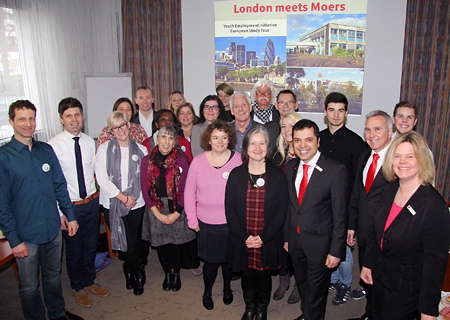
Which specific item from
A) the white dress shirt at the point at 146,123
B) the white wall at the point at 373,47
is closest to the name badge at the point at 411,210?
the white dress shirt at the point at 146,123

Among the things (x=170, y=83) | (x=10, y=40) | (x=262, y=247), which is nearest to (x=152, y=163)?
(x=262, y=247)

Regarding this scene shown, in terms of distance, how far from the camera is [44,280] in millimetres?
2803

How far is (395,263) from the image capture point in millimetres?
2043

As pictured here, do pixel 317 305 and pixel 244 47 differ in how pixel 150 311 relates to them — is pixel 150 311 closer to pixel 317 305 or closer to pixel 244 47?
pixel 317 305

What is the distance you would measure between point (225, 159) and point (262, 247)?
752 millimetres

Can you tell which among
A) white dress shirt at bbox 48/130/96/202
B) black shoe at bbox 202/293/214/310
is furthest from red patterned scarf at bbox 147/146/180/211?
black shoe at bbox 202/293/214/310

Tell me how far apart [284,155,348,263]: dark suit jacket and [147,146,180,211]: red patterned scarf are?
3.62 feet

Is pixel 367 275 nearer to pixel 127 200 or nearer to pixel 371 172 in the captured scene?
pixel 371 172

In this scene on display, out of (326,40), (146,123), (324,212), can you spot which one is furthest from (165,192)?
(326,40)

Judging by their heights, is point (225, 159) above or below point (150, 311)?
above

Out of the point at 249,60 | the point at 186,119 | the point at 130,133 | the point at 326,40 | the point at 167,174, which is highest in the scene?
the point at 326,40

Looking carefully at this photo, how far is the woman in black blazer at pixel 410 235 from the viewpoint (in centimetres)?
189

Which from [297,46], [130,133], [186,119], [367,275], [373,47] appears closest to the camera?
[367,275]

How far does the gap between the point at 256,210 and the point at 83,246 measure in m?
A: 1.67
